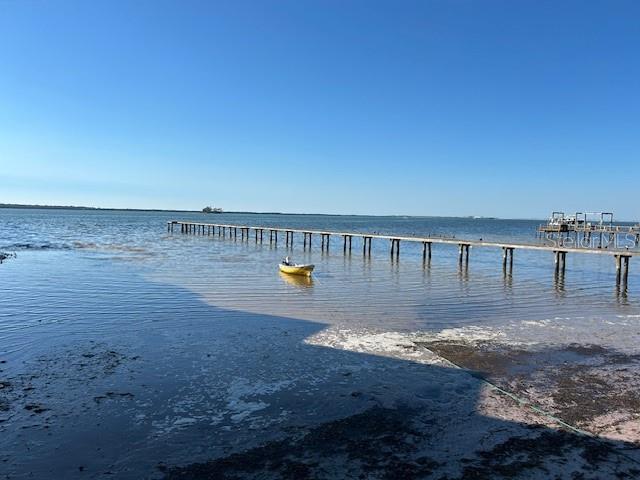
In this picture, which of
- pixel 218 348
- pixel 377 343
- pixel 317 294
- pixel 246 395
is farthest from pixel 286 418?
pixel 317 294

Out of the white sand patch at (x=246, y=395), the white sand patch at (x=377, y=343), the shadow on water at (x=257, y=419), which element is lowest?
the white sand patch at (x=246, y=395)

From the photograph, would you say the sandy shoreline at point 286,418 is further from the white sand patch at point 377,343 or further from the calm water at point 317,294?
the calm water at point 317,294

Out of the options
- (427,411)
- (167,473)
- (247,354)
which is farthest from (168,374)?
(427,411)

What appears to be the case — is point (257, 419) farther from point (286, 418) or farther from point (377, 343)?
point (377, 343)

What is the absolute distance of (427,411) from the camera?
8453mm

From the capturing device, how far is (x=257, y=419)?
8.05 meters

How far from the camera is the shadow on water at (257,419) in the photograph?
6547mm

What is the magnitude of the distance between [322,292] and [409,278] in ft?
23.2

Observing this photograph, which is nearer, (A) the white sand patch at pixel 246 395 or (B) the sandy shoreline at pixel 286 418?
(B) the sandy shoreline at pixel 286 418

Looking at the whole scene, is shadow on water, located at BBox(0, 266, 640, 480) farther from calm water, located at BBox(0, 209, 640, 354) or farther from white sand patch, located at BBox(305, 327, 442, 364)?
calm water, located at BBox(0, 209, 640, 354)

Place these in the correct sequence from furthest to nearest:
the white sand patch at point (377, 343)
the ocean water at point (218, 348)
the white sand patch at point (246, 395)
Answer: the white sand patch at point (377, 343)
the white sand patch at point (246, 395)
the ocean water at point (218, 348)

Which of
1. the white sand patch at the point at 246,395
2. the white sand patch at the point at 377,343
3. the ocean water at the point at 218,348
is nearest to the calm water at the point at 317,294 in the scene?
the ocean water at the point at 218,348

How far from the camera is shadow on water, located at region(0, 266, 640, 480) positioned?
6.55 m

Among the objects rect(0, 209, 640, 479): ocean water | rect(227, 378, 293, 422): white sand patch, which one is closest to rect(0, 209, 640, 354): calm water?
rect(0, 209, 640, 479): ocean water
